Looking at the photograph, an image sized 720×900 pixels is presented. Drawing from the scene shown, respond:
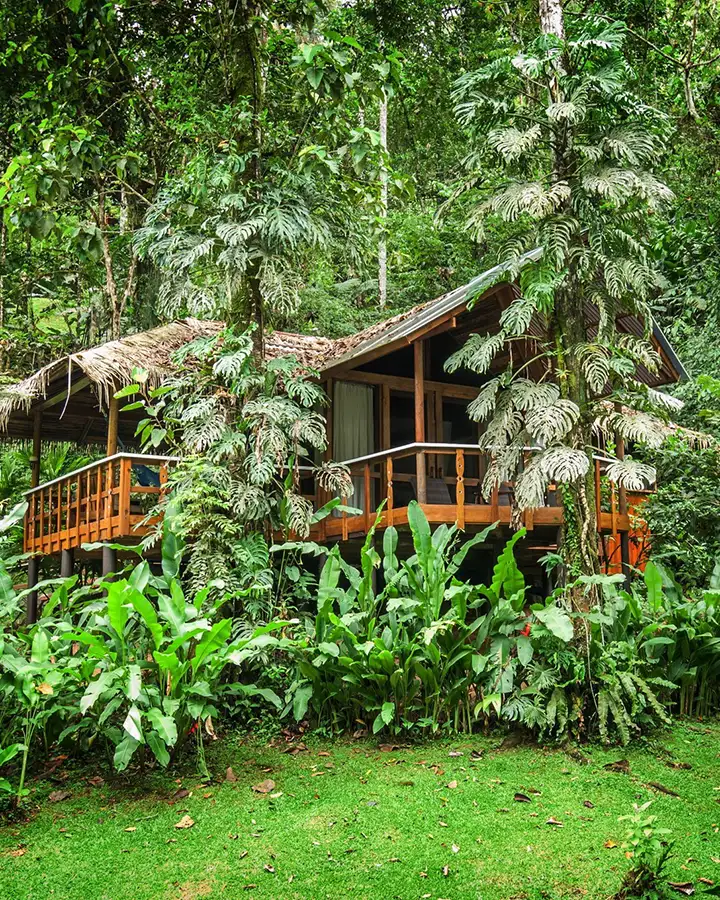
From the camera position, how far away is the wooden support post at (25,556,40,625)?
11.8 metres

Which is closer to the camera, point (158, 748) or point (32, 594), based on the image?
point (158, 748)

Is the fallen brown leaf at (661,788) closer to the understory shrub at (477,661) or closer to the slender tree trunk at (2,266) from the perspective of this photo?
the understory shrub at (477,661)

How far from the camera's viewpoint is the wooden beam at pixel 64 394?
1033cm

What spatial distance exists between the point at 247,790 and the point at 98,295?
10.7 metres

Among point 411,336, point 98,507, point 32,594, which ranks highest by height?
point 411,336

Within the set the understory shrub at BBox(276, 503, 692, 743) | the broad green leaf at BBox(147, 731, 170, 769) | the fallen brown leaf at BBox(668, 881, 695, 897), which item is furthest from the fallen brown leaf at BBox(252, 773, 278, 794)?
the fallen brown leaf at BBox(668, 881, 695, 897)

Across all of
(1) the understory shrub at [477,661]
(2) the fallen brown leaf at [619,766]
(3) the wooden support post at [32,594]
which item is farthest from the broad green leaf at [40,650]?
(3) the wooden support post at [32,594]

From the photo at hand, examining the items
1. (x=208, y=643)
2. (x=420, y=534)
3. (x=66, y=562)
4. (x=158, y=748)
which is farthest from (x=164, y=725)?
(x=66, y=562)

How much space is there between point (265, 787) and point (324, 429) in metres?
3.94

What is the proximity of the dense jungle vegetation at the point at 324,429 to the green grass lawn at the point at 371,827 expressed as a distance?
0.24 metres

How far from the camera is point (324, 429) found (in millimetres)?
8531

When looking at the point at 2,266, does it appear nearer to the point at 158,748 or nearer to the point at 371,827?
the point at 158,748

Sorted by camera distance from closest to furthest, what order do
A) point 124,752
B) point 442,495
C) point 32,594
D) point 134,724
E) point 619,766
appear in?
point 134,724 → point 124,752 → point 619,766 → point 442,495 → point 32,594

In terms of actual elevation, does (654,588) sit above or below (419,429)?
below
